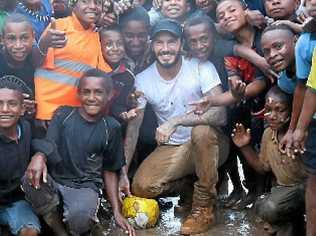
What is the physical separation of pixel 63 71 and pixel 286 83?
64.5 inches

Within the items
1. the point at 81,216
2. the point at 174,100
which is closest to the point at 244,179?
the point at 174,100

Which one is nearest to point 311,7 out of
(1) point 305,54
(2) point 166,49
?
(1) point 305,54

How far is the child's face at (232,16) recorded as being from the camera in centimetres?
467

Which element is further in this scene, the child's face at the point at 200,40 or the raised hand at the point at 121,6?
the raised hand at the point at 121,6

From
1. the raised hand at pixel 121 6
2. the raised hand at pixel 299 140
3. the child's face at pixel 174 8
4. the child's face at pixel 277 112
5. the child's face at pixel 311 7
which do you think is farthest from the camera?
the child's face at pixel 174 8

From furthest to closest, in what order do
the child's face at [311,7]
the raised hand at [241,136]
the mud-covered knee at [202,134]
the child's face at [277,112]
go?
1. the raised hand at [241,136]
2. the mud-covered knee at [202,134]
3. the child's face at [277,112]
4. the child's face at [311,7]

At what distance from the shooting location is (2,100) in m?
3.84

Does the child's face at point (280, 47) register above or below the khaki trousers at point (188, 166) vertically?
above

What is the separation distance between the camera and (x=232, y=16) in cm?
467

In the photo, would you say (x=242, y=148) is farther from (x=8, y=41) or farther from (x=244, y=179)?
(x=8, y=41)

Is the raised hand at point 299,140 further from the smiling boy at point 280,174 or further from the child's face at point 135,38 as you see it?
the child's face at point 135,38

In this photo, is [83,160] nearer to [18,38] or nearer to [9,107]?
[9,107]

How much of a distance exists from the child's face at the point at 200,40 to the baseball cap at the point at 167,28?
81 mm

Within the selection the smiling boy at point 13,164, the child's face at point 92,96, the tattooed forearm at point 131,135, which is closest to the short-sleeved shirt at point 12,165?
the smiling boy at point 13,164
